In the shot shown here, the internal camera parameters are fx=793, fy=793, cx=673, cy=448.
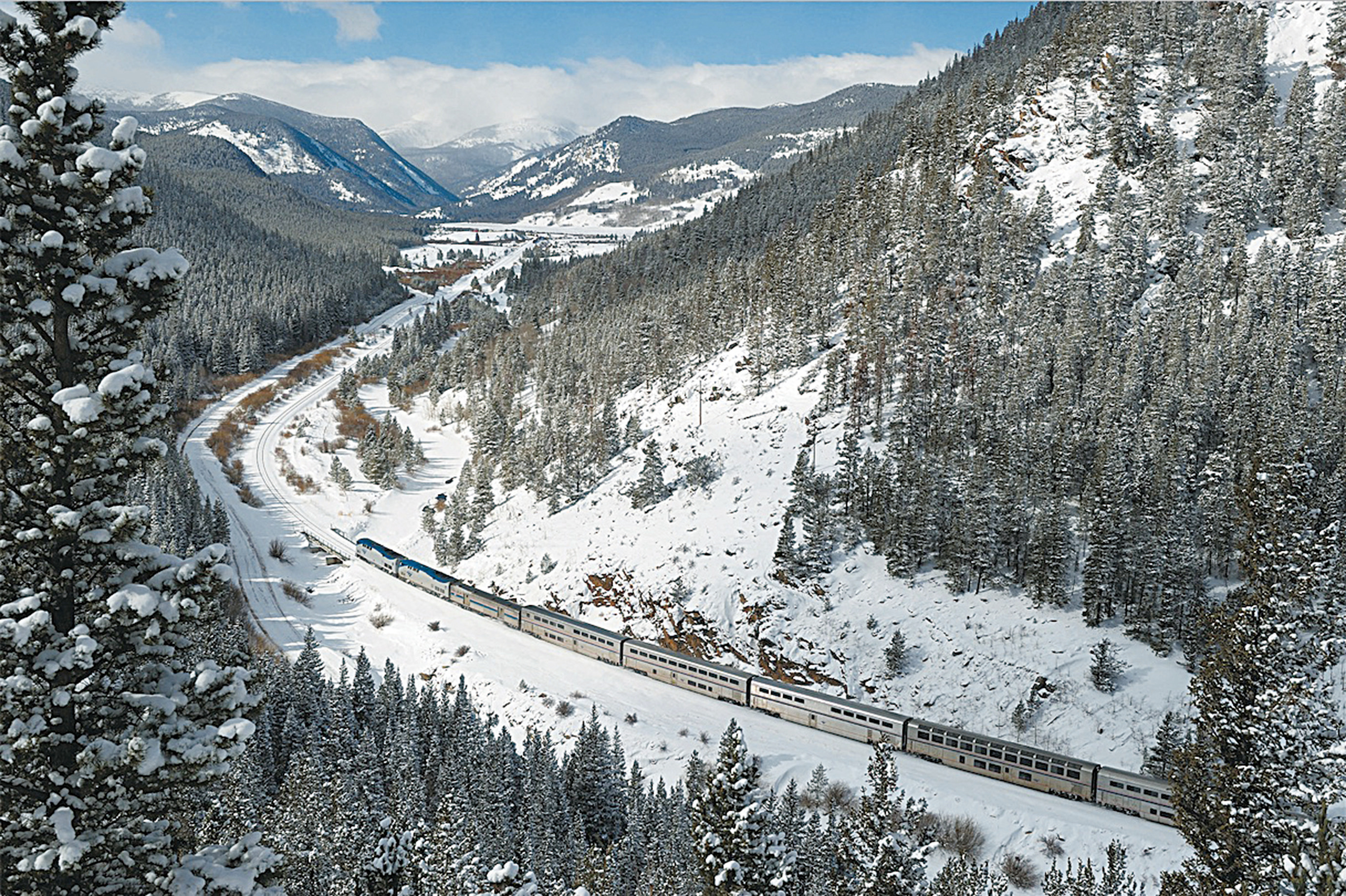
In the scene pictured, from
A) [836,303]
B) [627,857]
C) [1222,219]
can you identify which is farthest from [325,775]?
[1222,219]

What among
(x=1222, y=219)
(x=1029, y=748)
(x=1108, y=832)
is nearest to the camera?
(x=1108, y=832)

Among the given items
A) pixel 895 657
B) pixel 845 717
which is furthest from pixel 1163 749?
pixel 845 717

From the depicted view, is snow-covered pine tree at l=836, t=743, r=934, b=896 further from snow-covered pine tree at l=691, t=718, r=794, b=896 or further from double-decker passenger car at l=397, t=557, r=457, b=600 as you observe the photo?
double-decker passenger car at l=397, t=557, r=457, b=600

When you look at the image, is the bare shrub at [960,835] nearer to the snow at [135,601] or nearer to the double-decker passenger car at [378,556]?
the snow at [135,601]

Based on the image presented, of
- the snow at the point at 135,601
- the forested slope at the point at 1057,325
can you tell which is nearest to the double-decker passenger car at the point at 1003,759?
the forested slope at the point at 1057,325

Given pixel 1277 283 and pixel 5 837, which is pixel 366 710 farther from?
pixel 1277 283

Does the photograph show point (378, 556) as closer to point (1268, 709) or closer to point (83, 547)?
point (83, 547)

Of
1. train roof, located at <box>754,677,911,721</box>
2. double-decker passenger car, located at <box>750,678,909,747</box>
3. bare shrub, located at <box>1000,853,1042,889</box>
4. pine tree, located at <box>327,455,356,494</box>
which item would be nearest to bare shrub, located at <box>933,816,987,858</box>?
bare shrub, located at <box>1000,853,1042,889</box>
